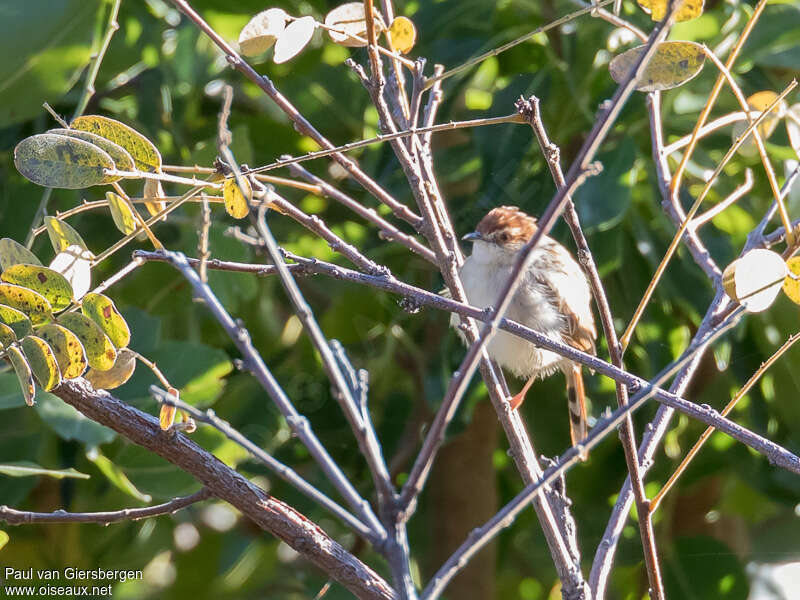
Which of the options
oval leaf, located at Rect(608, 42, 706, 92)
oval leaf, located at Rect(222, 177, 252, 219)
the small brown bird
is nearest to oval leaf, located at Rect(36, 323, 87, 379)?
oval leaf, located at Rect(222, 177, 252, 219)

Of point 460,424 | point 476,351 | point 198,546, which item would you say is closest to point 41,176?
point 476,351

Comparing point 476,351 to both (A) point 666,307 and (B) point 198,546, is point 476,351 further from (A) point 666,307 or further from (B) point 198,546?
(B) point 198,546

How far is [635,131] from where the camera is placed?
8.69ft

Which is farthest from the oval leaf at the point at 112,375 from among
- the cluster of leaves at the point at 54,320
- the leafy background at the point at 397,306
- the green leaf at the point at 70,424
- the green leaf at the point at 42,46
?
the green leaf at the point at 42,46

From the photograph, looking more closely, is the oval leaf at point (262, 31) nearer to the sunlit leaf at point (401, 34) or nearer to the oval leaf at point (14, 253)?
the sunlit leaf at point (401, 34)

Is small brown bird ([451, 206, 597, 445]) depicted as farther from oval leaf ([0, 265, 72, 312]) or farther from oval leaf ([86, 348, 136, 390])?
oval leaf ([0, 265, 72, 312])

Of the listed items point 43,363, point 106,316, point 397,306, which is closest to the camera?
point 43,363

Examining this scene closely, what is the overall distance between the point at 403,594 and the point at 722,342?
6.39 feet

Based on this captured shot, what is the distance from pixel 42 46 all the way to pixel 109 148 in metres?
1.20

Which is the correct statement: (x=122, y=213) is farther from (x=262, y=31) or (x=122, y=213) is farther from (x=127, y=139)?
(x=262, y=31)

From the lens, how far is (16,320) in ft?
3.86

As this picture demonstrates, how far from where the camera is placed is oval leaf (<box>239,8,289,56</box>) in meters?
1.29

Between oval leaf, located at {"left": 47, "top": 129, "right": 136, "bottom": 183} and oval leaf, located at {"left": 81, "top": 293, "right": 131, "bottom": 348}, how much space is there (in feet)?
0.50

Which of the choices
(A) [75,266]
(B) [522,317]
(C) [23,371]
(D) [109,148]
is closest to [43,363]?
(C) [23,371]
